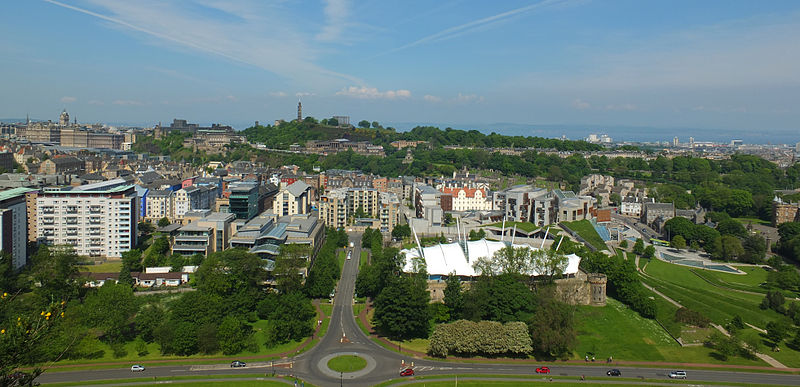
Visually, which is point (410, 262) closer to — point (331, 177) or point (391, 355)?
point (391, 355)

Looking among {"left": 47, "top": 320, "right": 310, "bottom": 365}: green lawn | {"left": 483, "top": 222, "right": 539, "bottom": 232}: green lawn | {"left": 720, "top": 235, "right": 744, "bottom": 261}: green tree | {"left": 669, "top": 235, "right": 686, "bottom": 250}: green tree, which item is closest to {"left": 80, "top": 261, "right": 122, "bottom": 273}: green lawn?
{"left": 47, "top": 320, "right": 310, "bottom": 365}: green lawn

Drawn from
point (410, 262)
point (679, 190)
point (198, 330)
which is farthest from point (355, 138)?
point (198, 330)

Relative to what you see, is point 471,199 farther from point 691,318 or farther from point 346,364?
point 346,364

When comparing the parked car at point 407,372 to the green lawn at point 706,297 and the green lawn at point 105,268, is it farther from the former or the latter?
the green lawn at point 105,268

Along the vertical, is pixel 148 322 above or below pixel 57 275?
below

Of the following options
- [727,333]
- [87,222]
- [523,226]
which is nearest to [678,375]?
[727,333]

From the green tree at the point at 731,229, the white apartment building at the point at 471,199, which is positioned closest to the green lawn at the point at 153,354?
the white apartment building at the point at 471,199
